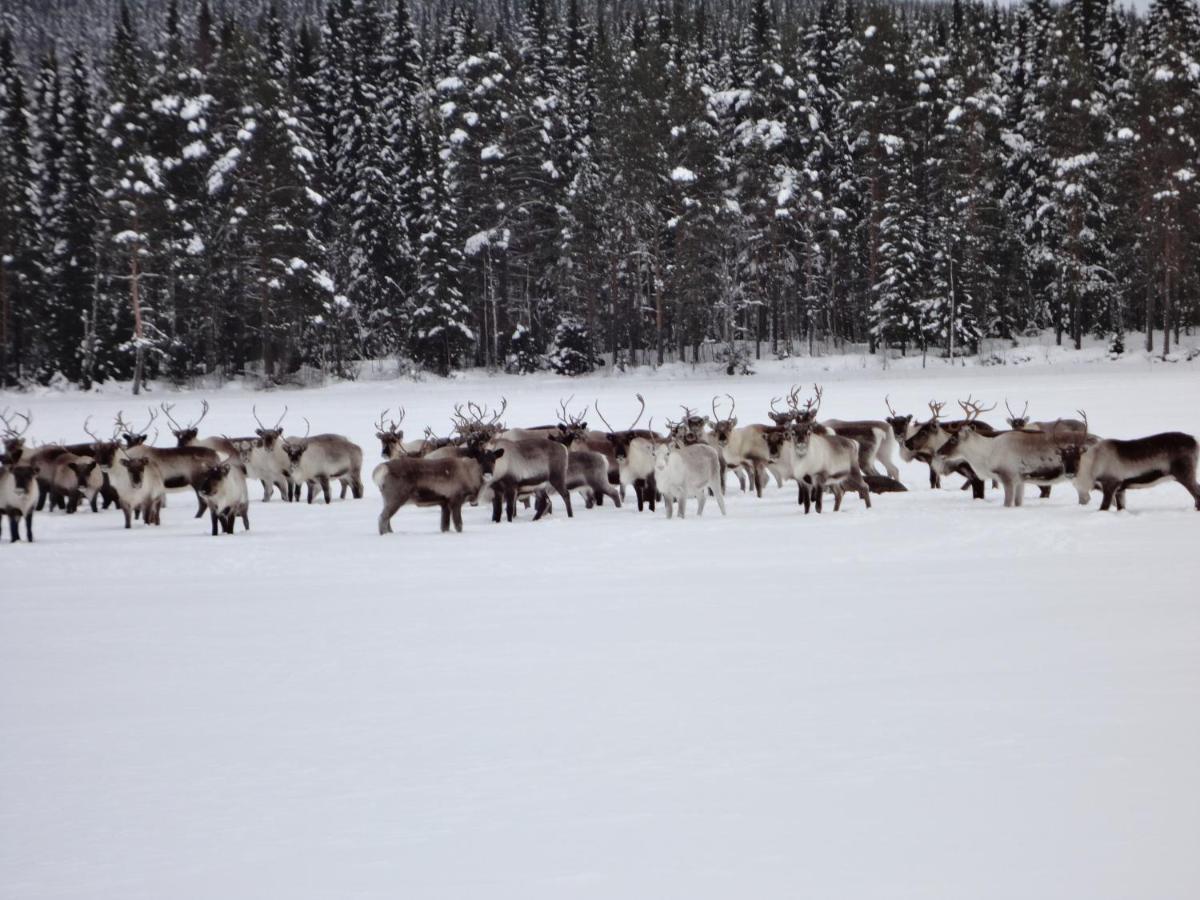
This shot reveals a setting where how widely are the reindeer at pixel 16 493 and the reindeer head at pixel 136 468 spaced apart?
1.20 m

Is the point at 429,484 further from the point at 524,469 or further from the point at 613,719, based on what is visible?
the point at 613,719

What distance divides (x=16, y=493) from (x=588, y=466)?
7403mm

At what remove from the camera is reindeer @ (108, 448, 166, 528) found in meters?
16.0

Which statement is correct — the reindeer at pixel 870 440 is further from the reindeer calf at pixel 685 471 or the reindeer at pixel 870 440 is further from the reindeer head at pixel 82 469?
the reindeer head at pixel 82 469

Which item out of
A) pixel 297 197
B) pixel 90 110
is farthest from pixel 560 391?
pixel 90 110

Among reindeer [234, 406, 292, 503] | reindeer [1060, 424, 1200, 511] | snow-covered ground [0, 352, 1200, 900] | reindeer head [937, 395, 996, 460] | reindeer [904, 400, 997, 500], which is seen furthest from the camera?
reindeer [234, 406, 292, 503]

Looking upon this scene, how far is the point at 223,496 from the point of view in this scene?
15125 millimetres

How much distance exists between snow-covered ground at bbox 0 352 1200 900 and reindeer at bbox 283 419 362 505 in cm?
559

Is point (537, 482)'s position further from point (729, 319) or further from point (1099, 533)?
point (729, 319)

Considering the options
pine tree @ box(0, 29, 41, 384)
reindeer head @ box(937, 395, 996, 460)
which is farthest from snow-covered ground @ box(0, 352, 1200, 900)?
pine tree @ box(0, 29, 41, 384)

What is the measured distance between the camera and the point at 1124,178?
4650cm

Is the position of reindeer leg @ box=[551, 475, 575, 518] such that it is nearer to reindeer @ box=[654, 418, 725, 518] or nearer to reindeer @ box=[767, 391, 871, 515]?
reindeer @ box=[654, 418, 725, 518]

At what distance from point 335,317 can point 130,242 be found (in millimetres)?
8084

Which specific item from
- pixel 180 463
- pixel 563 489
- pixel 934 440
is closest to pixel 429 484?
pixel 563 489
